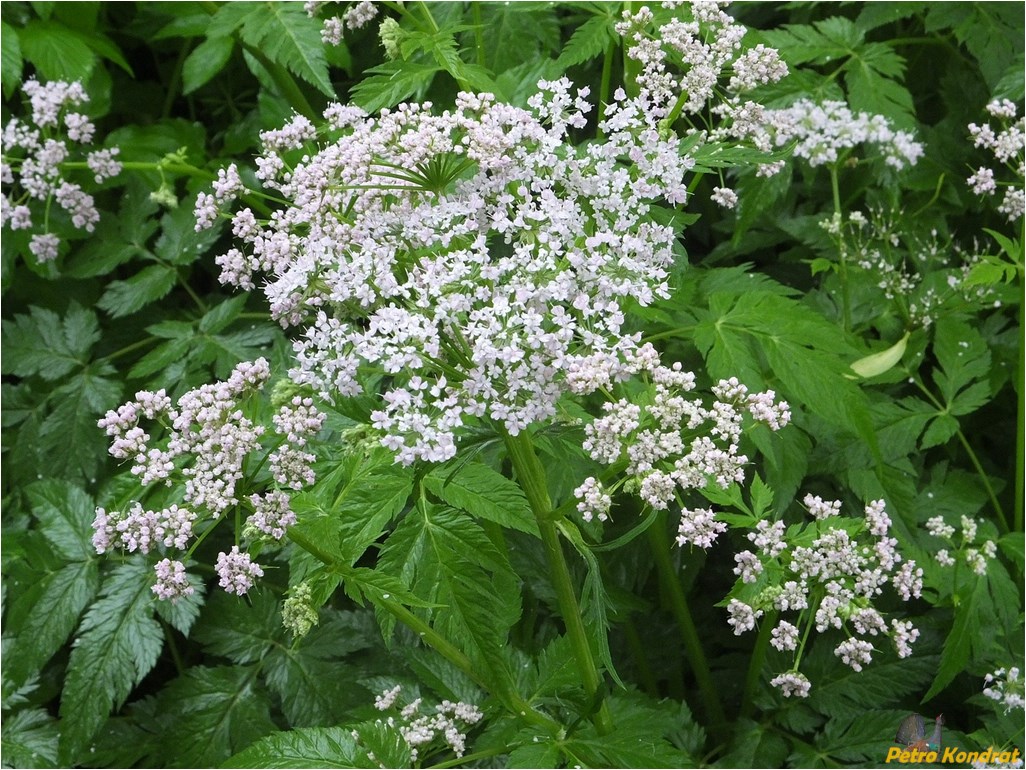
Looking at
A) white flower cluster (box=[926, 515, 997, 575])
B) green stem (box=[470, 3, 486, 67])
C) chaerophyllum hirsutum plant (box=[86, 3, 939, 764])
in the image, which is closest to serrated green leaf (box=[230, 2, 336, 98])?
green stem (box=[470, 3, 486, 67])

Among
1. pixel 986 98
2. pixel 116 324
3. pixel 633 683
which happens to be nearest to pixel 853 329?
pixel 986 98

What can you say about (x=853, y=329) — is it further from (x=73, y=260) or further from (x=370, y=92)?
(x=73, y=260)

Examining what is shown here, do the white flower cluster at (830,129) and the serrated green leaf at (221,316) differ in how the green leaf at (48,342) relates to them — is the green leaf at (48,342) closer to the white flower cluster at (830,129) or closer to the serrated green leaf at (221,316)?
the serrated green leaf at (221,316)

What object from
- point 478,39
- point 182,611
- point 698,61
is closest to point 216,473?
point 182,611

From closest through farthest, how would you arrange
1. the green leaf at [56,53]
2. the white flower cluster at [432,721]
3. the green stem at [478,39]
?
the white flower cluster at [432,721] → the green stem at [478,39] → the green leaf at [56,53]

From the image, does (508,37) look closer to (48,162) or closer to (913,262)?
(48,162)

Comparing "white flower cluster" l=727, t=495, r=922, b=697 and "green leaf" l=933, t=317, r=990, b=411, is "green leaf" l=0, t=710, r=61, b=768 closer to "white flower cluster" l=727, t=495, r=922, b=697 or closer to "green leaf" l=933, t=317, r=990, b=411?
"white flower cluster" l=727, t=495, r=922, b=697

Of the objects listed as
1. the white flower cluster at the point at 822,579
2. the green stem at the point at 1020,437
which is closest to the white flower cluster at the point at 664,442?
the white flower cluster at the point at 822,579
